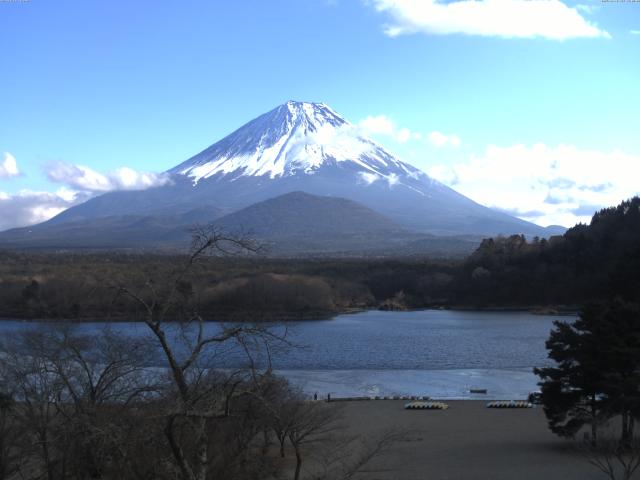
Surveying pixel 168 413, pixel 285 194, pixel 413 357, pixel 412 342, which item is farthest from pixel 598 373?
pixel 285 194

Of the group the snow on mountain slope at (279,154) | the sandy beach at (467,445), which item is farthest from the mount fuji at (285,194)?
the sandy beach at (467,445)

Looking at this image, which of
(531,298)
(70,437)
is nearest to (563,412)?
(70,437)

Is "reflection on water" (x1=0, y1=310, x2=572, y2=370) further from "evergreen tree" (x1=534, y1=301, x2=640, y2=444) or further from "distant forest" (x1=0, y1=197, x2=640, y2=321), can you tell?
"evergreen tree" (x1=534, y1=301, x2=640, y2=444)

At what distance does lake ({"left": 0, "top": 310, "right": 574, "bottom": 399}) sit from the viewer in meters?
21.7

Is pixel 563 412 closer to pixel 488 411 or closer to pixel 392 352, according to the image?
pixel 488 411

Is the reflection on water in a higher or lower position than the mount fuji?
lower

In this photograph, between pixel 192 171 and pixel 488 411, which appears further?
pixel 192 171

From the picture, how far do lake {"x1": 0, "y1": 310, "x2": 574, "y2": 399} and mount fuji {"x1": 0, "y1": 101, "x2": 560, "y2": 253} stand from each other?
3026 inches

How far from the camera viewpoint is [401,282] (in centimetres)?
6272

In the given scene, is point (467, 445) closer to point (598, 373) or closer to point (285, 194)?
point (598, 373)

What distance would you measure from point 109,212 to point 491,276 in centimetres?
11227

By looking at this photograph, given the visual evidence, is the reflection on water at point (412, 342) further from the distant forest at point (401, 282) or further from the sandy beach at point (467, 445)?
the distant forest at point (401, 282)

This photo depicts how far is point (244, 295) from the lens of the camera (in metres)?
50.4

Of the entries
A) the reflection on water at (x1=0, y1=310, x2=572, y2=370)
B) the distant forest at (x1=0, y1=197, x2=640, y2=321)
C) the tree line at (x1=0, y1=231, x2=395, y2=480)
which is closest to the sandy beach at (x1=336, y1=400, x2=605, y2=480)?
the tree line at (x1=0, y1=231, x2=395, y2=480)
